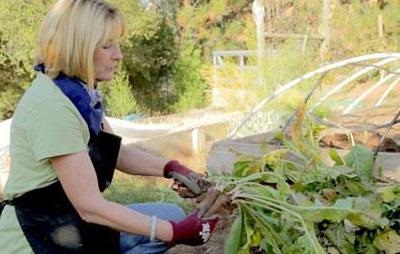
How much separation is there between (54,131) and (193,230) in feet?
1.26

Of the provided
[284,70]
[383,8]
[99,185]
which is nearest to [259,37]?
[284,70]

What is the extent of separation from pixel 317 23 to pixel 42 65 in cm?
1071

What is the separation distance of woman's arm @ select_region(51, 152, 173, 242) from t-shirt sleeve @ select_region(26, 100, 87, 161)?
2 cm

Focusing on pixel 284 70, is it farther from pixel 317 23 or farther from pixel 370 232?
pixel 370 232

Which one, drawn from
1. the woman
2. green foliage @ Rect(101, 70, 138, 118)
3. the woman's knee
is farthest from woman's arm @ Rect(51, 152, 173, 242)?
green foliage @ Rect(101, 70, 138, 118)

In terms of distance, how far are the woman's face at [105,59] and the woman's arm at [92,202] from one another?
9.5 inches

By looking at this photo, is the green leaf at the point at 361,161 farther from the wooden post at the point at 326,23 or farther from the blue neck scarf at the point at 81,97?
the wooden post at the point at 326,23

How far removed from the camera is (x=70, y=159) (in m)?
1.65

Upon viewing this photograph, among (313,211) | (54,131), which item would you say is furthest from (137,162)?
(313,211)

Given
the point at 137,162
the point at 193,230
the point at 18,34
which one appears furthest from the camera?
the point at 18,34

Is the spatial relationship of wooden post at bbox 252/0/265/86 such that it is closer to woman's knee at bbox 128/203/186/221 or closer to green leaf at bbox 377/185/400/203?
woman's knee at bbox 128/203/186/221

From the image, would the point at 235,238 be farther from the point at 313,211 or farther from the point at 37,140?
the point at 37,140

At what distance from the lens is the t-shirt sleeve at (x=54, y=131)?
1.65 m

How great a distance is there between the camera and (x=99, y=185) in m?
1.84
